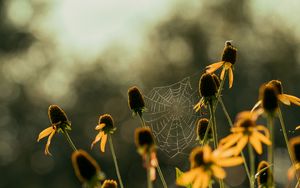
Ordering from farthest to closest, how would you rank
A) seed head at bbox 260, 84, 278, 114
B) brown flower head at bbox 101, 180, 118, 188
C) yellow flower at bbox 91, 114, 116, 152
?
yellow flower at bbox 91, 114, 116, 152 → brown flower head at bbox 101, 180, 118, 188 → seed head at bbox 260, 84, 278, 114

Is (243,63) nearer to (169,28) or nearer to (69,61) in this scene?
(169,28)

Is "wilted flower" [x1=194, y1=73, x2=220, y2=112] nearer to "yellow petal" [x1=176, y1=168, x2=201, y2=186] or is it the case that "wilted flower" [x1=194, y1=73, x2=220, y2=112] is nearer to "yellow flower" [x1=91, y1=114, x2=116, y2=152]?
"yellow flower" [x1=91, y1=114, x2=116, y2=152]

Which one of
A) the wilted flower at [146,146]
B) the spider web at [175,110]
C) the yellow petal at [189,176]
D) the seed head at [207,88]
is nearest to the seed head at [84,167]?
the wilted flower at [146,146]

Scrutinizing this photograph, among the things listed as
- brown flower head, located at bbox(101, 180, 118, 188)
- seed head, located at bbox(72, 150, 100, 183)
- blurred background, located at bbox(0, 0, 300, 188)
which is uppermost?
seed head, located at bbox(72, 150, 100, 183)

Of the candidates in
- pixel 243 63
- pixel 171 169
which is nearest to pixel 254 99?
pixel 243 63

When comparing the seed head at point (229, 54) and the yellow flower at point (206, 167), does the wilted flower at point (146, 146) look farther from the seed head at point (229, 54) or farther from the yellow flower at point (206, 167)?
the seed head at point (229, 54)

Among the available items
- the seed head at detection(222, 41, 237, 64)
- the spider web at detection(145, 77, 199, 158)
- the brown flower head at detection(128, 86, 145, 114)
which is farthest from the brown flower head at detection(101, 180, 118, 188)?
the seed head at detection(222, 41, 237, 64)

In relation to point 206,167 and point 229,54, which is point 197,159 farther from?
point 229,54
